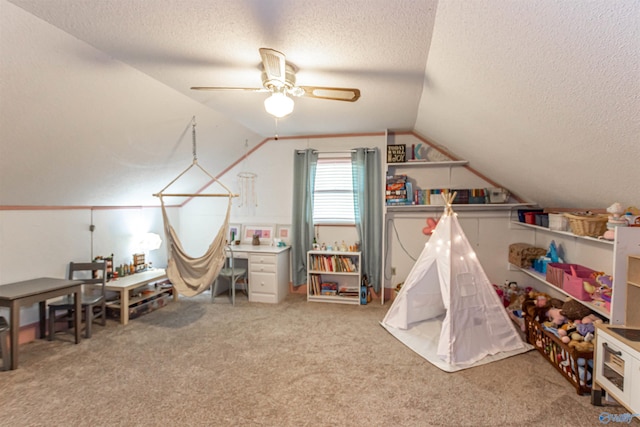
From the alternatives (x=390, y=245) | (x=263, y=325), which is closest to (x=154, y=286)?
(x=263, y=325)

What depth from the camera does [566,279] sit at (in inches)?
105

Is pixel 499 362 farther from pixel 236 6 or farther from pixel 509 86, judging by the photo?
pixel 236 6

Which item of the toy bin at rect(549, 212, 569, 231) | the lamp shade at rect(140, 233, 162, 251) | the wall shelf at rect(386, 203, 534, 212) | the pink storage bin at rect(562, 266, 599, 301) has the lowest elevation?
the pink storage bin at rect(562, 266, 599, 301)

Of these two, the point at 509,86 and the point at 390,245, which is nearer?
the point at 509,86

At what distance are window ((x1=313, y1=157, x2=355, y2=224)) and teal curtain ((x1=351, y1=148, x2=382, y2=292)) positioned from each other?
0.60ft

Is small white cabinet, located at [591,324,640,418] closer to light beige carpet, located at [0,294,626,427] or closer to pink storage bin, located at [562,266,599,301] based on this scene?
light beige carpet, located at [0,294,626,427]

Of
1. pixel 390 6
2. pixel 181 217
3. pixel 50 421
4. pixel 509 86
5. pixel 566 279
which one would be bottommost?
pixel 50 421

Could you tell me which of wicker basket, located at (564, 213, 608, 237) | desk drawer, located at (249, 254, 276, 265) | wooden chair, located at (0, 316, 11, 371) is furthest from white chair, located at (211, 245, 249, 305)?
wicker basket, located at (564, 213, 608, 237)

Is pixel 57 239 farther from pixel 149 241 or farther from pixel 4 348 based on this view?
pixel 4 348

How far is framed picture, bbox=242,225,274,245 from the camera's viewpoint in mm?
4875

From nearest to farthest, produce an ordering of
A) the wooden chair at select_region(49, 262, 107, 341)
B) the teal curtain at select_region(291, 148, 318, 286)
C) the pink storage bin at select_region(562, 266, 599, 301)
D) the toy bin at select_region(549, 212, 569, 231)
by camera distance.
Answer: the pink storage bin at select_region(562, 266, 599, 301), the toy bin at select_region(549, 212, 569, 231), the wooden chair at select_region(49, 262, 107, 341), the teal curtain at select_region(291, 148, 318, 286)

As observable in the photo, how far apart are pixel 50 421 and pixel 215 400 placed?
101cm

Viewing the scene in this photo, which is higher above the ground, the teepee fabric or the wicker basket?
the wicker basket

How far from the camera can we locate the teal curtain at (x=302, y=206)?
4621mm
